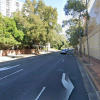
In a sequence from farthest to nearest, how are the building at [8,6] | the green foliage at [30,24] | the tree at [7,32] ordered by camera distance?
the building at [8,6]
the green foliage at [30,24]
the tree at [7,32]

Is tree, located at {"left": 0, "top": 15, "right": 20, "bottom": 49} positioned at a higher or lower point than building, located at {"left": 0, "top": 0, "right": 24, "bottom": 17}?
lower

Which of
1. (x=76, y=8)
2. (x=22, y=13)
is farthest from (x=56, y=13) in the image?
(x=76, y=8)

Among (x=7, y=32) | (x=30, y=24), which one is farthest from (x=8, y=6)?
(x=7, y=32)

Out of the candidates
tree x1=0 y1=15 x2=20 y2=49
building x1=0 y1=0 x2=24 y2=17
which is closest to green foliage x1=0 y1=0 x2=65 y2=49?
tree x1=0 y1=15 x2=20 y2=49

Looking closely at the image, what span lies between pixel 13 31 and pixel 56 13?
544 inches

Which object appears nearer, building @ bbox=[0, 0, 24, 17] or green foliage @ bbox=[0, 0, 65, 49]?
green foliage @ bbox=[0, 0, 65, 49]

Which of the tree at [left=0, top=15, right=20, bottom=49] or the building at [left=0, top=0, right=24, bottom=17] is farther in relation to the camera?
the building at [left=0, top=0, right=24, bottom=17]

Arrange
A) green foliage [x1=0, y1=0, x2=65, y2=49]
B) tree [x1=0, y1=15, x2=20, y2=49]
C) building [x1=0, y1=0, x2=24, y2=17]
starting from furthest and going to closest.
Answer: building [x1=0, y1=0, x2=24, y2=17]
green foliage [x1=0, y1=0, x2=65, y2=49]
tree [x1=0, y1=15, x2=20, y2=49]

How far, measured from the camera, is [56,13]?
33.7 meters

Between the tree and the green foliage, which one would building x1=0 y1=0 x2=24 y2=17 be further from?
the tree

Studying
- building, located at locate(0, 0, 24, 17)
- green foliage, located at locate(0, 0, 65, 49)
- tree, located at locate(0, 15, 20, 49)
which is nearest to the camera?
Result: tree, located at locate(0, 15, 20, 49)

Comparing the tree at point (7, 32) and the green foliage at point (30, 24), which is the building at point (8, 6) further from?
the tree at point (7, 32)

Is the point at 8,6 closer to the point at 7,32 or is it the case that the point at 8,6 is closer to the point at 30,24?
the point at 30,24

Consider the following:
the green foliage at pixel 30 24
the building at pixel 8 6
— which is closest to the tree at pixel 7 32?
the green foliage at pixel 30 24
